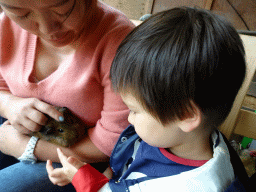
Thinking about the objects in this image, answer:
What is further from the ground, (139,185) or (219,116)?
(219,116)

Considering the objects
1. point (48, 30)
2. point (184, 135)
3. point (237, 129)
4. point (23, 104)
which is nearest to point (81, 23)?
point (48, 30)

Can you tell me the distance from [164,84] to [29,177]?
0.53 m

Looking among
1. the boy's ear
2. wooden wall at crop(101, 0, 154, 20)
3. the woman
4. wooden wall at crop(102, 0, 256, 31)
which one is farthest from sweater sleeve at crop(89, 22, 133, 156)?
wooden wall at crop(101, 0, 154, 20)

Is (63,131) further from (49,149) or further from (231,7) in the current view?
(231,7)

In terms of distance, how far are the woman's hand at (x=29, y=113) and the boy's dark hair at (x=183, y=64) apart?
12.4 inches

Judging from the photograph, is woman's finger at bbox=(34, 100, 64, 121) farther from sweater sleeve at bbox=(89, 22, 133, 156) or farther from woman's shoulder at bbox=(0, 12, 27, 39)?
woman's shoulder at bbox=(0, 12, 27, 39)

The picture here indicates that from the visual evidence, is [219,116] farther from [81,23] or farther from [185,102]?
[81,23]

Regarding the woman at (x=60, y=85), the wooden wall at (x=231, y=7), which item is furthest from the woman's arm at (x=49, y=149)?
the wooden wall at (x=231, y=7)

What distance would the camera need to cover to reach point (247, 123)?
2.72 feet

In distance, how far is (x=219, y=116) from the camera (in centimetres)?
52

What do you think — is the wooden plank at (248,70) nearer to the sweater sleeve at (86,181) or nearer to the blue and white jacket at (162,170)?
the blue and white jacket at (162,170)

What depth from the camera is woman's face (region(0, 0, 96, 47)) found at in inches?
19.3

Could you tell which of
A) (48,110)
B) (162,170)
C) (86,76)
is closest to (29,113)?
(48,110)

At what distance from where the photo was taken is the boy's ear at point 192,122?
1.55 feet
